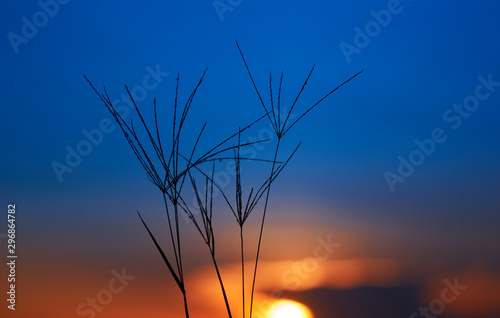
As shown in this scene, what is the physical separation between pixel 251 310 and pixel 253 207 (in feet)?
0.99

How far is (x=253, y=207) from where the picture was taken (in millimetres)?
1441

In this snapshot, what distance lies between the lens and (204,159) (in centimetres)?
131

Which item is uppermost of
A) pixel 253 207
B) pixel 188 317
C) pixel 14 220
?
pixel 14 220

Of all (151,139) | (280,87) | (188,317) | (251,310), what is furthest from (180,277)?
(280,87)

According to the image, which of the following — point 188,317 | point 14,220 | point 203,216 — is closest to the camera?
point 188,317

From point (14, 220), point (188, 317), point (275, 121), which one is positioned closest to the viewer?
point (188, 317)

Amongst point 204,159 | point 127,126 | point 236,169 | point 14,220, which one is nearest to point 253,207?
point 236,169

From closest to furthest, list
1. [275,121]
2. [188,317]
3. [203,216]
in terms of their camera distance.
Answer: [188,317] → [203,216] → [275,121]

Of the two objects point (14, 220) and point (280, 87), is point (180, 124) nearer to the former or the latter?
point (280, 87)

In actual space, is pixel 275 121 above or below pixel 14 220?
below

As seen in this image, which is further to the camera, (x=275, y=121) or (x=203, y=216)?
(x=275, y=121)

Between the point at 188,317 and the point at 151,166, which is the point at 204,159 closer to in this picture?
the point at 151,166

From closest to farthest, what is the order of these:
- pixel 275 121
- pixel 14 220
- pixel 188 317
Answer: pixel 188 317
pixel 275 121
pixel 14 220

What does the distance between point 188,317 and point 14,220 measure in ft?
7.94
